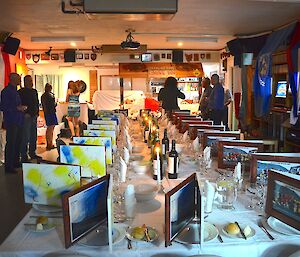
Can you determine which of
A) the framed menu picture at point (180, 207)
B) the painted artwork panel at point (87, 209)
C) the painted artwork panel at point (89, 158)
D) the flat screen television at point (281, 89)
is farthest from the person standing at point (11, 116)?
the flat screen television at point (281, 89)

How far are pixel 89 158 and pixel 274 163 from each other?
4.19ft

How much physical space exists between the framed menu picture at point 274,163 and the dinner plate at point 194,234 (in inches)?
29.7

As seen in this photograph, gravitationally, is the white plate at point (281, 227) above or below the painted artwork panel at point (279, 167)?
below

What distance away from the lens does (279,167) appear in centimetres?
223

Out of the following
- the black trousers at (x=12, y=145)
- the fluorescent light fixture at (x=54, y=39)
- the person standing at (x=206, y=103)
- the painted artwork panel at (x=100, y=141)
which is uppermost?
the fluorescent light fixture at (x=54, y=39)

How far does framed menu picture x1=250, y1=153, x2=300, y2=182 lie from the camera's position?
219 cm

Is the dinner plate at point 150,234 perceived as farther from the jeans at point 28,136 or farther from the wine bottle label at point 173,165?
the jeans at point 28,136

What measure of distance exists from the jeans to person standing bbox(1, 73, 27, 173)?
45 cm

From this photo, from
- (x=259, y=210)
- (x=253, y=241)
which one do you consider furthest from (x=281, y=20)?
(x=253, y=241)

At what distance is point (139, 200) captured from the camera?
6.73 feet

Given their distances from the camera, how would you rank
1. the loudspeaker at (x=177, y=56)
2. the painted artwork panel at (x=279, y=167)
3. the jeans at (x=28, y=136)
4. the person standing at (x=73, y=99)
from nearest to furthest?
the painted artwork panel at (x=279, y=167)
the jeans at (x=28, y=136)
the person standing at (x=73, y=99)
the loudspeaker at (x=177, y=56)

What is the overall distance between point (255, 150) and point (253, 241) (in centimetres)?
122

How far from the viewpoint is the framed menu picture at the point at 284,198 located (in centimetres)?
160

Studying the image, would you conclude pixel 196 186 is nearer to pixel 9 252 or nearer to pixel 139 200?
pixel 139 200
